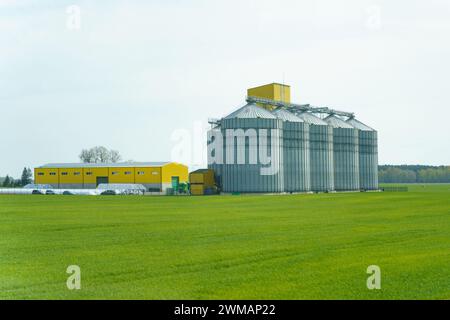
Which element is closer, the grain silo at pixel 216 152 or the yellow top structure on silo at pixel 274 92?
the grain silo at pixel 216 152

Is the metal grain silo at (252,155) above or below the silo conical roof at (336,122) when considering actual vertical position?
below

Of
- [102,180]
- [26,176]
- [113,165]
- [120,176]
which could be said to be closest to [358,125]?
[120,176]

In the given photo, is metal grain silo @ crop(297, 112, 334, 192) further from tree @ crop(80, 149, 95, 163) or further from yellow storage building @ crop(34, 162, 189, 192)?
tree @ crop(80, 149, 95, 163)

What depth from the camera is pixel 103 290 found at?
11.8 meters

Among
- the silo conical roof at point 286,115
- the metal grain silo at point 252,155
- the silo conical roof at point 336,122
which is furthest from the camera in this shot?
the silo conical roof at point 336,122

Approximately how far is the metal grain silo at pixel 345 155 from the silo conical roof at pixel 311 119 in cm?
286

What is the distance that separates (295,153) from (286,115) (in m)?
6.66

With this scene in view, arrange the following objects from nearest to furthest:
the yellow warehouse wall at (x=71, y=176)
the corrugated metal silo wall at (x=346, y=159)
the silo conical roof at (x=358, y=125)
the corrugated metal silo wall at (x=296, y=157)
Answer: the corrugated metal silo wall at (x=296, y=157) < the corrugated metal silo wall at (x=346, y=159) < the yellow warehouse wall at (x=71, y=176) < the silo conical roof at (x=358, y=125)

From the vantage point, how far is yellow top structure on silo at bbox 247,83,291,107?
87.1 metres

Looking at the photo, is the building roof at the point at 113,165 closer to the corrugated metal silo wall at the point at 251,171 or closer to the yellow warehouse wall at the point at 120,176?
the yellow warehouse wall at the point at 120,176

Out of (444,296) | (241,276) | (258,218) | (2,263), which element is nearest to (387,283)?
(444,296)

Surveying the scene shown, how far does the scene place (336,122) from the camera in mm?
94375

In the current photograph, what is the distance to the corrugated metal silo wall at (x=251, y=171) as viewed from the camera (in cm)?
7494

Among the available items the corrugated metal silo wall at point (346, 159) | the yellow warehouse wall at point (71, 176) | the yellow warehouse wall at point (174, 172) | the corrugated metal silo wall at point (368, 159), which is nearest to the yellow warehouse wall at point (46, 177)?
the yellow warehouse wall at point (71, 176)
